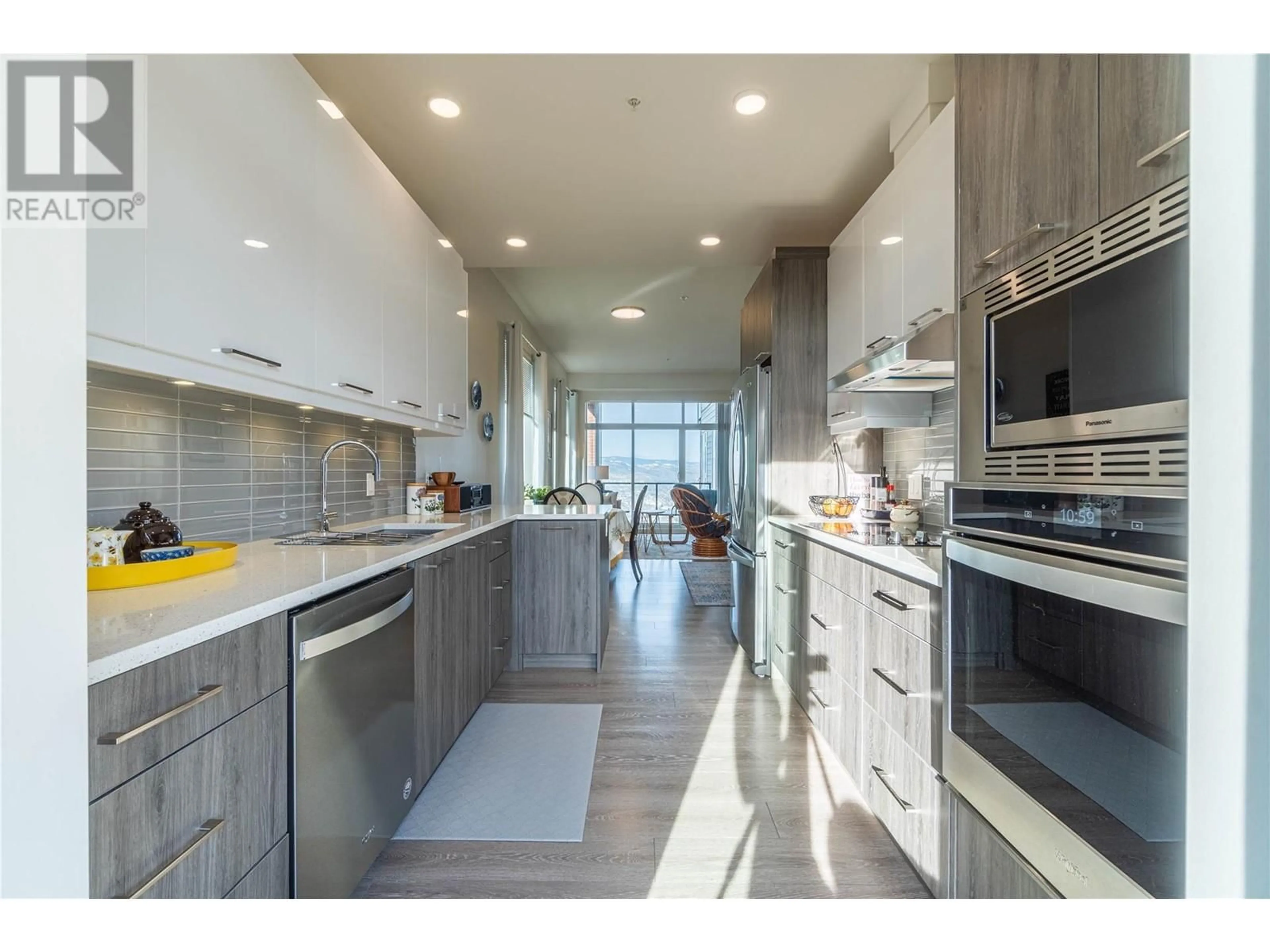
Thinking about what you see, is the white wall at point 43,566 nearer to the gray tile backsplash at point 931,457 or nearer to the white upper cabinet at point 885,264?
the white upper cabinet at point 885,264

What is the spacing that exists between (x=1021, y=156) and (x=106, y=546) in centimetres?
217

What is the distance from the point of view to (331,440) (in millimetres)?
2500

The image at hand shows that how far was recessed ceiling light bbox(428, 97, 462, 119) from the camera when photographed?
7.17ft

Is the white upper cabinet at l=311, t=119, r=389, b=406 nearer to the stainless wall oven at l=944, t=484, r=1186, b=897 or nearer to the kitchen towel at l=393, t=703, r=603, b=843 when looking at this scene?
the kitchen towel at l=393, t=703, r=603, b=843

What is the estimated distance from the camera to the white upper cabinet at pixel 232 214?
121cm

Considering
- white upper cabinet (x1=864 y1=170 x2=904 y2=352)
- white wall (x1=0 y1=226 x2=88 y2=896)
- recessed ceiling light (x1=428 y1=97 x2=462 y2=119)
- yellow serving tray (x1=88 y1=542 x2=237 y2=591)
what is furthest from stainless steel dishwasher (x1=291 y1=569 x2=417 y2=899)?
white upper cabinet (x1=864 y1=170 x2=904 y2=352)

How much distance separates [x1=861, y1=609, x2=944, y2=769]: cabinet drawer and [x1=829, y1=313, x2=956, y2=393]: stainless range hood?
790mm

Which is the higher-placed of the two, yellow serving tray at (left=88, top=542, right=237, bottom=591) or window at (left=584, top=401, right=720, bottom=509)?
window at (left=584, top=401, right=720, bottom=509)

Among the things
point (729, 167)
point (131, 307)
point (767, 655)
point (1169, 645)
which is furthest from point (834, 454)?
point (131, 307)

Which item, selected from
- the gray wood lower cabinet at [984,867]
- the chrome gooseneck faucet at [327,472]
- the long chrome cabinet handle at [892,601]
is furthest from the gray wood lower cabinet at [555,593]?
the gray wood lower cabinet at [984,867]

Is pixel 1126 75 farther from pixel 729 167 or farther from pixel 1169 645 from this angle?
pixel 729 167

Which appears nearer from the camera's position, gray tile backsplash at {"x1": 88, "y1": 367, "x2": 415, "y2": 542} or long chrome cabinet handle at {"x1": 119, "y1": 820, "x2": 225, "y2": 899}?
long chrome cabinet handle at {"x1": 119, "y1": 820, "x2": 225, "y2": 899}

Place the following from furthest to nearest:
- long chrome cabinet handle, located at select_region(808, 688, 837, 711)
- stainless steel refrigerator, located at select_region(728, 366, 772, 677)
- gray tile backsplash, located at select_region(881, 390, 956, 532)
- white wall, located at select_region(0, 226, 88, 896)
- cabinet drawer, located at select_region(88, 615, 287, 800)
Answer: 1. stainless steel refrigerator, located at select_region(728, 366, 772, 677)
2. gray tile backsplash, located at select_region(881, 390, 956, 532)
3. long chrome cabinet handle, located at select_region(808, 688, 837, 711)
4. cabinet drawer, located at select_region(88, 615, 287, 800)
5. white wall, located at select_region(0, 226, 88, 896)
